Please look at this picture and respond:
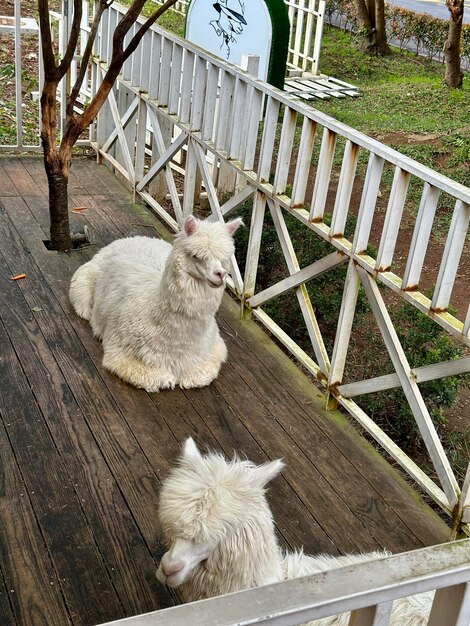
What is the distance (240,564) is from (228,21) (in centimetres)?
801

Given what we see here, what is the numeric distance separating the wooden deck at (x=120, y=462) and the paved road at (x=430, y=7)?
2191 cm

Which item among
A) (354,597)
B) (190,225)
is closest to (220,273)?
(190,225)

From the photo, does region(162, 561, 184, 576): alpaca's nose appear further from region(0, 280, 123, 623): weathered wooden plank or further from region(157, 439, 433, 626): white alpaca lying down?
region(0, 280, 123, 623): weathered wooden plank

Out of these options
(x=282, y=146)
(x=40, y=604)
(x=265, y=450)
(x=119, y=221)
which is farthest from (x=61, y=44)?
(x=40, y=604)

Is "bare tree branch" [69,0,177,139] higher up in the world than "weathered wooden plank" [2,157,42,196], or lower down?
higher up

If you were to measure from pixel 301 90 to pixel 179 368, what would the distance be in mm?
11015

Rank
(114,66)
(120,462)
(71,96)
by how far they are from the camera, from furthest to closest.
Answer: (71,96) → (114,66) → (120,462)

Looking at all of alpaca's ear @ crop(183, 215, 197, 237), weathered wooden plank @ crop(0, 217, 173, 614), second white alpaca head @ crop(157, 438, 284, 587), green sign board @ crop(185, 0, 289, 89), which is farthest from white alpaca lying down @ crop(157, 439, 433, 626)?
green sign board @ crop(185, 0, 289, 89)

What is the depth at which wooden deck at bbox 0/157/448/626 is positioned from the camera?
10.7 feet

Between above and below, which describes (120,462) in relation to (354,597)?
below

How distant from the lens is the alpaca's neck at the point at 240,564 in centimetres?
255

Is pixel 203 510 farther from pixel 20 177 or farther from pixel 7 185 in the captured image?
pixel 20 177

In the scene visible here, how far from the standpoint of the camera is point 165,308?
4.46 meters

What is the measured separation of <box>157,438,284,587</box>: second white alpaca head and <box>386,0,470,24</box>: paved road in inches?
944
